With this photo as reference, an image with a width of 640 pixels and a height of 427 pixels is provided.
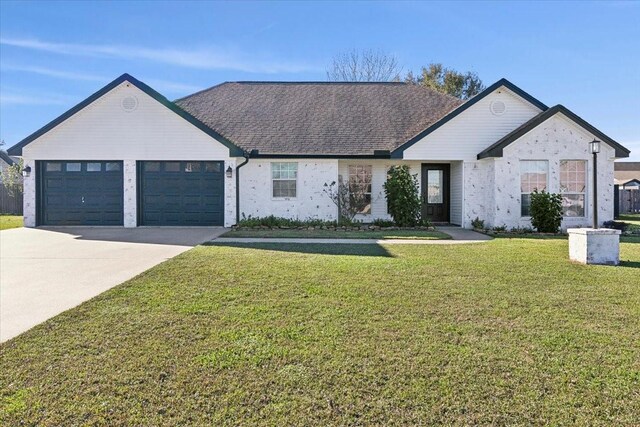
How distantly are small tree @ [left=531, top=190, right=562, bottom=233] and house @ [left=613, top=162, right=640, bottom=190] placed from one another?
52.8 feet

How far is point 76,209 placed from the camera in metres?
15.1

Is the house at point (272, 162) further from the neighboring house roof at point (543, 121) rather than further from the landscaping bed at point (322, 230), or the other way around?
the landscaping bed at point (322, 230)

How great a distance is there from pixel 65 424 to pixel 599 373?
A: 12.9 ft

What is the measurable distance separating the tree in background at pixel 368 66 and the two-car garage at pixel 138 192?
66.1 ft

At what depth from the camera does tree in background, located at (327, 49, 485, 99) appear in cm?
3198

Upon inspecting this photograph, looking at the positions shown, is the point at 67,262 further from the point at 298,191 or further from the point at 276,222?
the point at 298,191

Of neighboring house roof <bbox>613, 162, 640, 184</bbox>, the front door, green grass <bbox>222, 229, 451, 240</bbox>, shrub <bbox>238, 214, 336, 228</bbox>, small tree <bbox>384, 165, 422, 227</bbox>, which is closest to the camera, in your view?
green grass <bbox>222, 229, 451, 240</bbox>

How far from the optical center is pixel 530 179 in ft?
45.9

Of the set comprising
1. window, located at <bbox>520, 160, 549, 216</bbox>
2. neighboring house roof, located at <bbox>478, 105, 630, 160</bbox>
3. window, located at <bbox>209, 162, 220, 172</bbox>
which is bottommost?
window, located at <bbox>520, 160, 549, 216</bbox>

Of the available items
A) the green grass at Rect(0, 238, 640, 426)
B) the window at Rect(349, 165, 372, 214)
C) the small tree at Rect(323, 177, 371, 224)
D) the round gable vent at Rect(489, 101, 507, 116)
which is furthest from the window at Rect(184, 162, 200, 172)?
the round gable vent at Rect(489, 101, 507, 116)

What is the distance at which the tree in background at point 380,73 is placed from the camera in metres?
32.0

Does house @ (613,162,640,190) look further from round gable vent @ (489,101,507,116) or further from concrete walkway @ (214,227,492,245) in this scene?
concrete walkway @ (214,227,492,245)

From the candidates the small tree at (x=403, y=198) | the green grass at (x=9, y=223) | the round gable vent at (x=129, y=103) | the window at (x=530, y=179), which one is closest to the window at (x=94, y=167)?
the round gable vent at (x=129, y=103)

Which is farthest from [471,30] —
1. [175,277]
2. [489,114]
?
[175,277]
